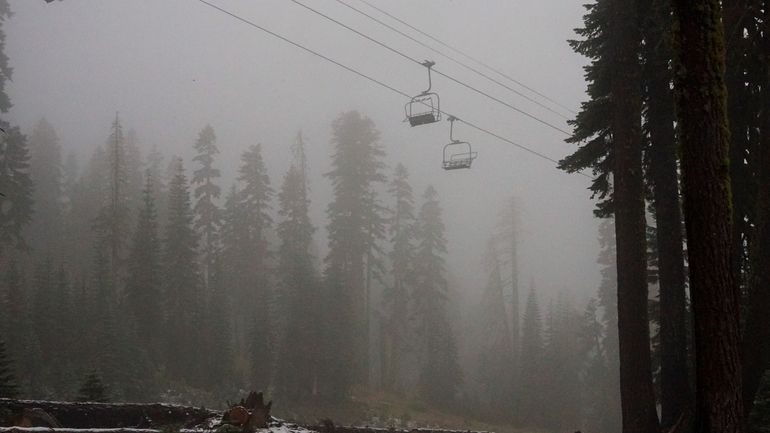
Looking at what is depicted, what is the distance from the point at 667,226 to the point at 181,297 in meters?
34.0

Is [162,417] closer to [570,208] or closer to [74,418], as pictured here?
[74,418]

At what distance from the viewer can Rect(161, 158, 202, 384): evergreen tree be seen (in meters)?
38.6

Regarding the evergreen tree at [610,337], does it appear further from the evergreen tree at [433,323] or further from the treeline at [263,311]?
the evergreen tree at [433,323]

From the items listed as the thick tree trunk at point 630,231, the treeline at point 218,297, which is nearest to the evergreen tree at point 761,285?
the thick tree trunk at point 630,231

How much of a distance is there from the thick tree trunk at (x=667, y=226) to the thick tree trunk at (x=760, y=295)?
7.15 feet

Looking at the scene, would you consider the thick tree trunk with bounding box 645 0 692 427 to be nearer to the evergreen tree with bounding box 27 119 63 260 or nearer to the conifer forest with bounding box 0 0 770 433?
the conifer forest with bounding box 0 0 770 433

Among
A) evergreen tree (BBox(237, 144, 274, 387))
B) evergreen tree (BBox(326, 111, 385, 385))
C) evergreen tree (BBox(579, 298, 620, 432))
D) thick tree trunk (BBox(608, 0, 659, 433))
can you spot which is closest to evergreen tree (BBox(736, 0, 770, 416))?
thick tree trunk (BBox(608, 0, 659, 433))

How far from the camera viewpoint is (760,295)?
1205cm

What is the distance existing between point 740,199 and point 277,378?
30235 millimetres

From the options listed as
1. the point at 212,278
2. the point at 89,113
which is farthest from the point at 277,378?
the point at 89,113

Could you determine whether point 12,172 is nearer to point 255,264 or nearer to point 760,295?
point 255,264

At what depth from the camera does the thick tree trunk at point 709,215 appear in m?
6.64

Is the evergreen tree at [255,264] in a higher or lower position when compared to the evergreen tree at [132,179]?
lower

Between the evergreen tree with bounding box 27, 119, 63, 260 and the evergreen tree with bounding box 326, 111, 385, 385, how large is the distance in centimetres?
2554
